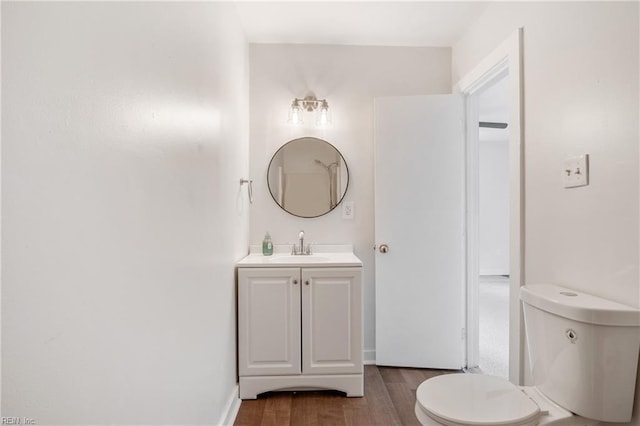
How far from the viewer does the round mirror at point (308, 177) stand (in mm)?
2494

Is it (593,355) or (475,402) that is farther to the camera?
(475,402)

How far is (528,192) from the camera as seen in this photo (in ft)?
5.10

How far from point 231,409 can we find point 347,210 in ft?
4.89

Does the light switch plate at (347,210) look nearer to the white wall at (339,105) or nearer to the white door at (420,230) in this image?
the white wall at (339,105)

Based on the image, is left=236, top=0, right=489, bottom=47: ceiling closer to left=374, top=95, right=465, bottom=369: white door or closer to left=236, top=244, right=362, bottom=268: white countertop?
left=374, top=95, right=465, bottom=369: white door

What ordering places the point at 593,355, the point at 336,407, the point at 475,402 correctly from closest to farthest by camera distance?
the point at 593,355
the point at 475,402
the point at 336,407

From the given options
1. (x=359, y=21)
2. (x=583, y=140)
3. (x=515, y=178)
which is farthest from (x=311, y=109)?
(x=583, y=140)

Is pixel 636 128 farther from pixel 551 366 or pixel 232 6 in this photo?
pixel 232 6

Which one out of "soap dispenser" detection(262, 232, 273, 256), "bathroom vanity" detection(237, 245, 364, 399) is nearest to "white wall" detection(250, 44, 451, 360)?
"soap dispenser" detection(262, 232, 273, 256)

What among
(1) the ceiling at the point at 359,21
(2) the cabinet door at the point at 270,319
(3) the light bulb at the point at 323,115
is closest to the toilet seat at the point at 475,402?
(2) the cabinet door at the point at 270,319

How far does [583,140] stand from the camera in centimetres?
122

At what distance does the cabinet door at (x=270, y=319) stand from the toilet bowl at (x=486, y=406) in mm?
933

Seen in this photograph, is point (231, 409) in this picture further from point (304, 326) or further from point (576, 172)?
point (576, 172)

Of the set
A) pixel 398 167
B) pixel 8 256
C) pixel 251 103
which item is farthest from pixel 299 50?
pixel 8 256
